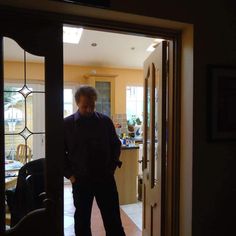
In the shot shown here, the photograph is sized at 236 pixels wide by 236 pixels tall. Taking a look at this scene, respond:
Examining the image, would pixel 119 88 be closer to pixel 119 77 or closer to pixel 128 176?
pixel 119 77

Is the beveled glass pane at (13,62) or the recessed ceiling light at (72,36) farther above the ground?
the recessed ceiling light at (72,36)

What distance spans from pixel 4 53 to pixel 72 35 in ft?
10.1

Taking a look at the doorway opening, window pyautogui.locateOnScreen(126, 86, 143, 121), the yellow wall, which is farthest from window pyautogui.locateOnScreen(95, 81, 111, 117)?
window pyautogui.locateOnScreen(126, 86, 143, 121)

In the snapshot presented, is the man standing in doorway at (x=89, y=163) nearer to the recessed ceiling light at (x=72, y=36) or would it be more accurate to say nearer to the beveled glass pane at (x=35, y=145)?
the beveled glass pane at (x=35, y=145)

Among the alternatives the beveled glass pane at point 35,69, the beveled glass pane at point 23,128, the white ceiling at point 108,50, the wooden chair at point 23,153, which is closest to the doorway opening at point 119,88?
the white ceiling at point 108,50

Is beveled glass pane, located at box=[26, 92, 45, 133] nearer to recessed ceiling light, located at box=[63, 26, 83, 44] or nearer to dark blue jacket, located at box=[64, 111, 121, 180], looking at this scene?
dark blue jacket, located at box=[64, 111, 121, 180]

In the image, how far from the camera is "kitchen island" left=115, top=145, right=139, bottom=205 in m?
3.28

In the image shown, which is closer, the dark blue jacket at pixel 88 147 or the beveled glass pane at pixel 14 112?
the beveled glass pane at pixel 14 112

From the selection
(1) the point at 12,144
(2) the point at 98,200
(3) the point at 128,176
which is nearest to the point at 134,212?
(3) the point at 128,176

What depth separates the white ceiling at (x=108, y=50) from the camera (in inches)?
159

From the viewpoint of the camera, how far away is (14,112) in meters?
1.24

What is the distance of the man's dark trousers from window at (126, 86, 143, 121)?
3.49 meters
